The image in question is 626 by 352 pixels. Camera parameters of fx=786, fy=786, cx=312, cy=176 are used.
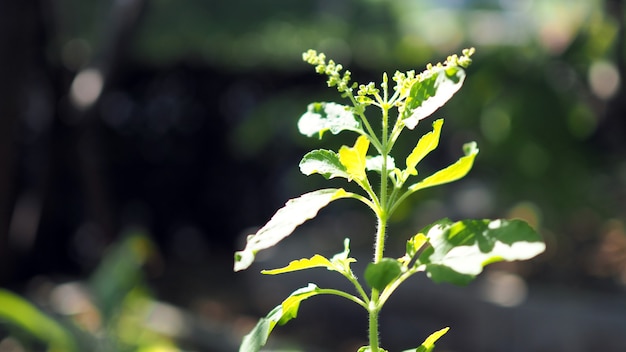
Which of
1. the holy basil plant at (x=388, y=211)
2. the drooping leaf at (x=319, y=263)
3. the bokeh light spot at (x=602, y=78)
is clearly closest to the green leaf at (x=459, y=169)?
the holy basil plant at (x=388, y=211)

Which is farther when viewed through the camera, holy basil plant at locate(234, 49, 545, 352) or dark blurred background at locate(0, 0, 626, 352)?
dark blurred background at locate(0, 0, 626, 352)

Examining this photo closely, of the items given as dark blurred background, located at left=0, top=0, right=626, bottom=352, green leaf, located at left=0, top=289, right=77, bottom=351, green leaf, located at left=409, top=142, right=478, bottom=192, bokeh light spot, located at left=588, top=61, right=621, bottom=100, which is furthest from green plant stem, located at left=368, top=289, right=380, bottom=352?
bokeh light spot, located at left=588, top=61, right=621, bottom=100

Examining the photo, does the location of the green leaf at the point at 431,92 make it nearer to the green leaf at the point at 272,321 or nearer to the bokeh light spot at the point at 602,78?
the green leaf at the point at 272,321

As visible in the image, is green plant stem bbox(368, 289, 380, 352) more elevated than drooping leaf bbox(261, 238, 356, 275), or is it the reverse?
drooping leaf bbox(261, 238, 356, 275)

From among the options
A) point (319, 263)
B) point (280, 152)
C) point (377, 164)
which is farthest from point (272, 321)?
point (280, 152)

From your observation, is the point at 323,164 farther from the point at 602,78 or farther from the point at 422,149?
the point at 602,78

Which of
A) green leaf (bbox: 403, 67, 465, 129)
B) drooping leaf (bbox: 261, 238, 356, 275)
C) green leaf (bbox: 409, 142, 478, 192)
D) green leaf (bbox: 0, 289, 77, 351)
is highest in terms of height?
green leaf (bbox: 0, 289, 77, 351)

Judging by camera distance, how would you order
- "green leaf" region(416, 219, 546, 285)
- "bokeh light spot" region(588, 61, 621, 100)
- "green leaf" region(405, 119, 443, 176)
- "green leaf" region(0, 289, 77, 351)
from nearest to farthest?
1. "green leaf" region(416, 219, 546, 285)
2. "green leaf" region(405, 119, 443, 176)
3. "green leaf" region(0, 289, 77, 351)
4. "bokeh light spot" region(588, 61, 621, 100)

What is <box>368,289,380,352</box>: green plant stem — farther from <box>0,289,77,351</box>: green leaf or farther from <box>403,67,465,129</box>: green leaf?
<box>0,289,77,351</box>: green leaf
